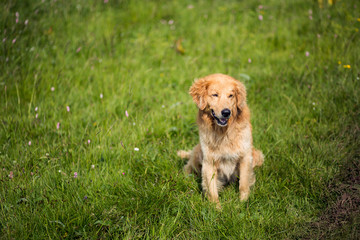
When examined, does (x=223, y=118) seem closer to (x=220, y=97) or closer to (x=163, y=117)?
(x=220, y=97)

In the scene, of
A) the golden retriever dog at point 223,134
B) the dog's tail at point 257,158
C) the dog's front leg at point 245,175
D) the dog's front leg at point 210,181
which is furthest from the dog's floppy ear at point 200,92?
the dog's tail at point 257,158

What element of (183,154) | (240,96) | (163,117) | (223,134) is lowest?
(183,154)

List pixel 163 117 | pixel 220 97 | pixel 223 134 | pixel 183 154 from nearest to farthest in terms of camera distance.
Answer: pixel 220 97 < pixel 223 134 < pixel 183 154 < pixel 163 117

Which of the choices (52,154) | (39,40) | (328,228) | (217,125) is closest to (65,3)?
(39,40)

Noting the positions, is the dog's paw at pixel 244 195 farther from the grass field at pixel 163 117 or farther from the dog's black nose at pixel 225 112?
the dog's black nose at pixel 225 112

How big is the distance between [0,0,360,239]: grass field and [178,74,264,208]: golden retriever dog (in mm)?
176

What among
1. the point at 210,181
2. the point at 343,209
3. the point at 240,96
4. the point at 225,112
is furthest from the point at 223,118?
the point at 343,209

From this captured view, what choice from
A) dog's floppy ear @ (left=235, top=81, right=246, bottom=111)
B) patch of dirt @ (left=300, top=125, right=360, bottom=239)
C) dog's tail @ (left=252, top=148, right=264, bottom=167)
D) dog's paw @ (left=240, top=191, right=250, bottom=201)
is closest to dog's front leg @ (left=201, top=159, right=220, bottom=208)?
dog's paw @ (left=240, top=191, right=250, bottom=201)

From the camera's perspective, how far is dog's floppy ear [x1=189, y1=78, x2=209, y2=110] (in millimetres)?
3095

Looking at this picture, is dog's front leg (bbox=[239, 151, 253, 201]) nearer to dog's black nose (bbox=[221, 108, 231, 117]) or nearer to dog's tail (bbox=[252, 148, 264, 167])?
dog's tail (bbox=[252, 148, 264, 167])

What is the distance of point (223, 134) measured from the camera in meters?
3.10

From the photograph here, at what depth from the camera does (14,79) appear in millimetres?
4199

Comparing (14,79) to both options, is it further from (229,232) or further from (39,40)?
(229,232)

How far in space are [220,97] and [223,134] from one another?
0.38m
